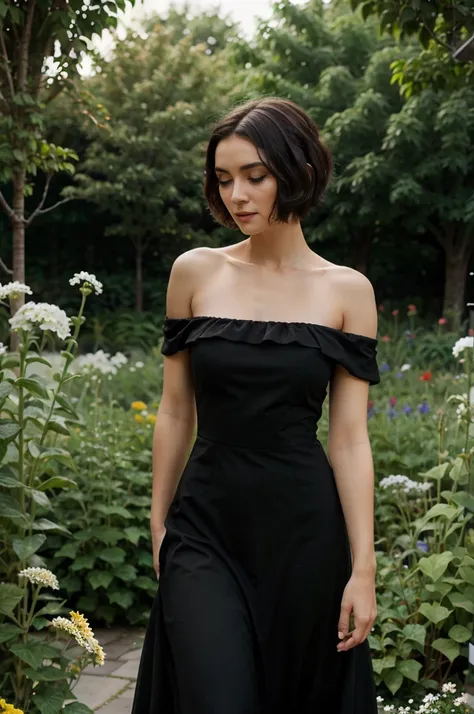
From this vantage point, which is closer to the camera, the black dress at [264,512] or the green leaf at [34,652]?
the black dress at [264,512]

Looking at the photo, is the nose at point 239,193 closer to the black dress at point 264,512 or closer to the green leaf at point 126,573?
the black dress at point 264,512

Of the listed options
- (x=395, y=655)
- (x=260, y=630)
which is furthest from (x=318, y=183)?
(x=395, y=655)

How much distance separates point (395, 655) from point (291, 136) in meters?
2.20

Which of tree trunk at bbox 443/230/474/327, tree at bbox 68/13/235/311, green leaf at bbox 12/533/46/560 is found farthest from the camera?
tree at bbox 68/13/235/311

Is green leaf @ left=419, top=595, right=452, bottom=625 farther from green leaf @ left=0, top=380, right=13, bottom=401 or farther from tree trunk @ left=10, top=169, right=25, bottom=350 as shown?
tree trunk @ left=10, top=169, right=25, bottom=350

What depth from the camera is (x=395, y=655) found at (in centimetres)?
356

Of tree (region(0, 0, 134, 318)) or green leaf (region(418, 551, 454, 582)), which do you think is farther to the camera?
tree (region(0, 0, 134, 318))

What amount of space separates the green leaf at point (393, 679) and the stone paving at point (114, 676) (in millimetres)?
946

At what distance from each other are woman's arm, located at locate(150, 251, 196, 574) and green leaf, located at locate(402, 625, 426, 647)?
160 cm

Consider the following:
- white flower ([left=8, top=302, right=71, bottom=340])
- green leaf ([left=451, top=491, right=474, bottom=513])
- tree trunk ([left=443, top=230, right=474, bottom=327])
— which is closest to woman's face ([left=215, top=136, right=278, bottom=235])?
white flower ([left=8, top=302, right=71, bottom=340])

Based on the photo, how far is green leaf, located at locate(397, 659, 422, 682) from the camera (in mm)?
3477

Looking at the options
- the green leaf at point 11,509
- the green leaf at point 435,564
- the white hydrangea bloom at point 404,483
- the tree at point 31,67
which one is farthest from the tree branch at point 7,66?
the green leaf at point 435,564

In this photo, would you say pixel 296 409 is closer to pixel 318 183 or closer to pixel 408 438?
pixel 318 183

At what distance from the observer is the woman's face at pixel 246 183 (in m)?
2.09
